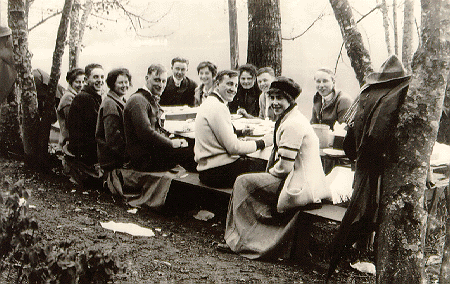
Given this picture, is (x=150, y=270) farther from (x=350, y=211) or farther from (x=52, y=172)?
(x=52, y=172)

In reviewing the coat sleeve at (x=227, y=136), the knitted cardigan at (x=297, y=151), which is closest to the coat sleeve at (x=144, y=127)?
the coat sleeve at (x=227, y=136)

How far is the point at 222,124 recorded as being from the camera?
5.12m

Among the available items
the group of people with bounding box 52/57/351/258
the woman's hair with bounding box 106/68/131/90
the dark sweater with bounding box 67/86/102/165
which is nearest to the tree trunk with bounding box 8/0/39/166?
the group of people with bounding box 52/57/351/258

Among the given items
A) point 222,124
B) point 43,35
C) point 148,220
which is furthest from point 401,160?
point 43,35

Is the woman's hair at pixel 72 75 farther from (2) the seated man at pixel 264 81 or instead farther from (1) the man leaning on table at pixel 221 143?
(1) the man leaning on table at pixel 221 143

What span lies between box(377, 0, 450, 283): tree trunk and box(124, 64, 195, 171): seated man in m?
3.38

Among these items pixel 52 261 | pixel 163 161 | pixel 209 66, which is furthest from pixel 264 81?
pixel 52 261

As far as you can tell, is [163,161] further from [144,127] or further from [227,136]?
[227,136]

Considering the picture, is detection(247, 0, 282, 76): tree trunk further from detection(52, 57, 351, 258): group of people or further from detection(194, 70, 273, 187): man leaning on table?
detection(194, 70, 273, 187): man leaning on table

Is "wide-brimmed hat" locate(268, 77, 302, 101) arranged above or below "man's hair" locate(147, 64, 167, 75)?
below

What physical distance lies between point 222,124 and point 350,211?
184 cm

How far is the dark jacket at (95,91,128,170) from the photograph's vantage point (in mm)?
6297

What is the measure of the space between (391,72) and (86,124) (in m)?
4.49

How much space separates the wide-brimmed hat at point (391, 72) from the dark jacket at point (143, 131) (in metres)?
3.00
